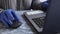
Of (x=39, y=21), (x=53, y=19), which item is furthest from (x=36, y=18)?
(x=53, y=19)

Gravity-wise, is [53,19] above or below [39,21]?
above

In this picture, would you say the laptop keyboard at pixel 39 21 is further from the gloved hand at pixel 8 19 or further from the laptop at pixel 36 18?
the gloved hand at pixel 8 19

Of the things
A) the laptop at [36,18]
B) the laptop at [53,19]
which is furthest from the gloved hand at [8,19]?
the laptop at [53,19]

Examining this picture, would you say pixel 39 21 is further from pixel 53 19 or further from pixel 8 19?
pixel 53 19

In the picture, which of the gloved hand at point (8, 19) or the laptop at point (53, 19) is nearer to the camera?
the laptop at point (53, 19)

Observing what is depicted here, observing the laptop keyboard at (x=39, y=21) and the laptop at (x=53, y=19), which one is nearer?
the laptop at (x=53, y=19)


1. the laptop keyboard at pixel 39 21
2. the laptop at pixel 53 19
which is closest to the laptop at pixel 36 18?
the laptop keyboard at pixel 39 21

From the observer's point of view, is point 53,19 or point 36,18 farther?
point 36,18

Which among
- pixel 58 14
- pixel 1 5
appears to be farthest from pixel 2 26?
pixel 58 14

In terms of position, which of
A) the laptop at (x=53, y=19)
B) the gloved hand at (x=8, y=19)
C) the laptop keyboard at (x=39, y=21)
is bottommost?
the laptop keyboard at (x=39, y=21)

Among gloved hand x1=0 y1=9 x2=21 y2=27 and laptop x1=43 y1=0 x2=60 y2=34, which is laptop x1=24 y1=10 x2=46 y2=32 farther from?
laptop x1=43 y1=0 x2=60 y2=34

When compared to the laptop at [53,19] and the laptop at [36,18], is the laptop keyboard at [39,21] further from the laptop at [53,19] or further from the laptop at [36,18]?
the laptop at [53,19]

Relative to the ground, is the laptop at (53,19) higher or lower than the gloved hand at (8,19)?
higher

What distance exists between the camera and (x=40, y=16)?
1.32m
